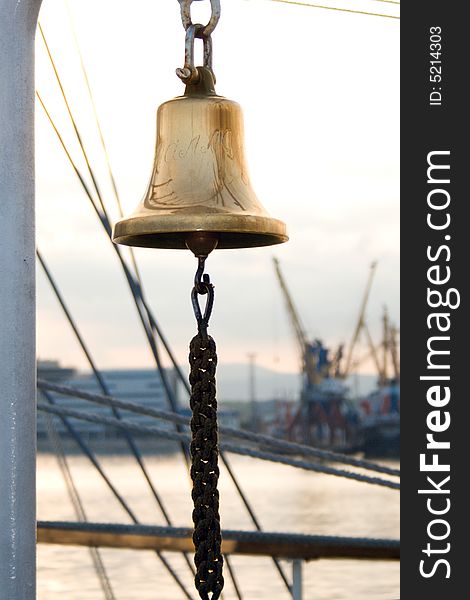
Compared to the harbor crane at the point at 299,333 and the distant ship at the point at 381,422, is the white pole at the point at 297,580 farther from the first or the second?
the distant ship at the point at 381,422

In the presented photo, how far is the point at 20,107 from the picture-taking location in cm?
183

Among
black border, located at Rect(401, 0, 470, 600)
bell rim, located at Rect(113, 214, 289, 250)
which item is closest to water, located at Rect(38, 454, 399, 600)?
black border, located at Rect(401, 0, 470, 600)

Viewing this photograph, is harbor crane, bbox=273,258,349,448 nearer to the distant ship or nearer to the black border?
the distant ship

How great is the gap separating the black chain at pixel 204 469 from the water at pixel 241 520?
3351 millimetres

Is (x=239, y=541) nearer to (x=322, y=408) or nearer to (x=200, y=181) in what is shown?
(x=200, y=181)

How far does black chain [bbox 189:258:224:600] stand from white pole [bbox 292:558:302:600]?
52.5 inches

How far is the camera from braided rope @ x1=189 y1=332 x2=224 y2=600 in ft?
5.79

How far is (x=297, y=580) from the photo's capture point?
313cm

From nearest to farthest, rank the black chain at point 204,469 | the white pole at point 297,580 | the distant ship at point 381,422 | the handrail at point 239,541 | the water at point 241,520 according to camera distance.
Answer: the black chain at point 204,469 → the white pole at point 297,580 → the handrail at point 239,541 → the water at point 241,520 → the distant ship at point 381,422

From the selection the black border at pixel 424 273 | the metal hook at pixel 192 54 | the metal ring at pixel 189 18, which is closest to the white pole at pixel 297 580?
→ the black border at pixel 424 273

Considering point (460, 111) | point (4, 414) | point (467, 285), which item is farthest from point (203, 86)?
point (460, 111)

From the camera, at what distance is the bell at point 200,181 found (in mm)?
1827

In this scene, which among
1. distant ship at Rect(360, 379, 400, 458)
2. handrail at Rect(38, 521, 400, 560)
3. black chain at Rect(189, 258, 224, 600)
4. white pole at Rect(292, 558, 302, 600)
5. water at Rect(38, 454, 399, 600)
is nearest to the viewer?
black chain at Rect(189, 258, 224, 600)

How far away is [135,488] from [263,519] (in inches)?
481
